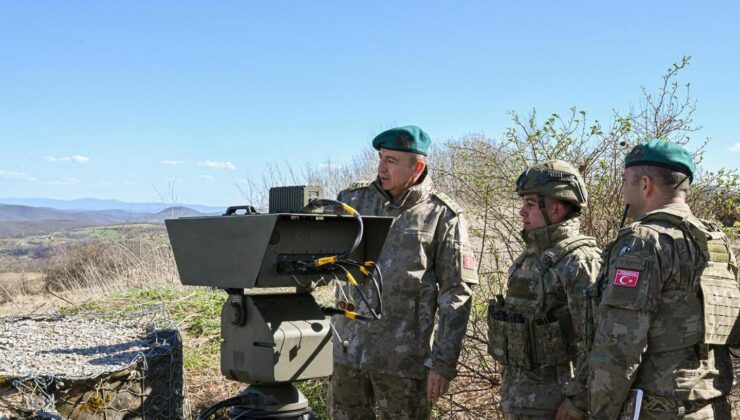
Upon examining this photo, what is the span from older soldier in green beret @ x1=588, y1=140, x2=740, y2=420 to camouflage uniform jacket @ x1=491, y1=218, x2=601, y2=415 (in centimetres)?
26

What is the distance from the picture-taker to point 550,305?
10.4ft

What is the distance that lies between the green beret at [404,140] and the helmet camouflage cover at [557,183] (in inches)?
24.3

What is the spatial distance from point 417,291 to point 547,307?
69 cm

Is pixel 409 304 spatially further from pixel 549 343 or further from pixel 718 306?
pixel 718 306

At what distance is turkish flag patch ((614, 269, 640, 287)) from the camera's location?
8.85 feet

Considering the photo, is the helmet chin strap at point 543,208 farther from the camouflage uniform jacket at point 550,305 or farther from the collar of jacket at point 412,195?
the collar of jacket at point 412,195

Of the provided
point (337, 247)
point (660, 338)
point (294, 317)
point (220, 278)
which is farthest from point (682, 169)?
point (220, 278)

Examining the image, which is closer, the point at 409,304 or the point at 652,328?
the point at 652,328

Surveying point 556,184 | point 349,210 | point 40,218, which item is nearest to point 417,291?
point 556,184

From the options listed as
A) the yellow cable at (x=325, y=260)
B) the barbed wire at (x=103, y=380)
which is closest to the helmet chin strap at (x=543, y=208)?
the yellow cable at (x=325, y=260)

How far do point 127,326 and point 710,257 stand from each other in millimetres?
3241

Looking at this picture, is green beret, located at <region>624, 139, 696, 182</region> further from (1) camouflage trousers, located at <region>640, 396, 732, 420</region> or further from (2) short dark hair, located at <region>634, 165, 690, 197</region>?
(1) camouflage trousers, located at <region>640, 396, 732, 420</region>

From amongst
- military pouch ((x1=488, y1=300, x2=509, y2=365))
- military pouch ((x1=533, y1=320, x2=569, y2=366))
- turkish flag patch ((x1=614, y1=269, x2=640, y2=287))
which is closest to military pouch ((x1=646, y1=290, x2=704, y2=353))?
turkish flag patch ((x1=614, y1=269, x2=640, y2=287))

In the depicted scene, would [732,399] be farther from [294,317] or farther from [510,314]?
[294,317]
